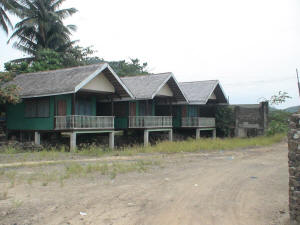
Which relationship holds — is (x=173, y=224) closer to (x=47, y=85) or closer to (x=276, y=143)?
(x=47, y=85)

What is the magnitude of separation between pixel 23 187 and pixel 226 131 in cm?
2115

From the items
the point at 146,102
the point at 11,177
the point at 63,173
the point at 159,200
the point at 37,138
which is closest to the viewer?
the point at 159,200

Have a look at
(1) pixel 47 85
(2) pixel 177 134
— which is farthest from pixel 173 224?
(2) pixel 177 134

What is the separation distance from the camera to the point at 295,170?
17.0 ft

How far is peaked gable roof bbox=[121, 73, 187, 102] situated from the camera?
19.6 metres

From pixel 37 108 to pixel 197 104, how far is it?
11658mm

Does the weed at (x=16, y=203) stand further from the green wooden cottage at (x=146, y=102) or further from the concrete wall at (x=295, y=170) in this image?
the green wooden cottage at (x=146, y=102)

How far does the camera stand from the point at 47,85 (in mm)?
16891

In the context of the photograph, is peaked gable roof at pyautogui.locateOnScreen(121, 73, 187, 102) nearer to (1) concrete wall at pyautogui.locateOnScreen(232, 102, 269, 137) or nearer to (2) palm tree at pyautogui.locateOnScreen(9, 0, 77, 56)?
(1) concrete wall at pyautogui.locateOnScreen(232, 102, 269, 137)

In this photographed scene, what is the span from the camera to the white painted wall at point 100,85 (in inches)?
696

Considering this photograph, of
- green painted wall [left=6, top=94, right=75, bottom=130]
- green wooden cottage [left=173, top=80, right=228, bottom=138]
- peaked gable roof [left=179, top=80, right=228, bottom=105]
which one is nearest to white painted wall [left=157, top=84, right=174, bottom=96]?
green wooden cottage [left=173, top=80, right=228, bottom=138]

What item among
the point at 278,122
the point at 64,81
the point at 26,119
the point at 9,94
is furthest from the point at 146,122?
the point at 278,122

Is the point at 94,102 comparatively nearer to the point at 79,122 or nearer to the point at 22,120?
the point at 79,122

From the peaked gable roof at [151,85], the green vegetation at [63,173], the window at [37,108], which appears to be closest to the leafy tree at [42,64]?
the window at [37,108]
